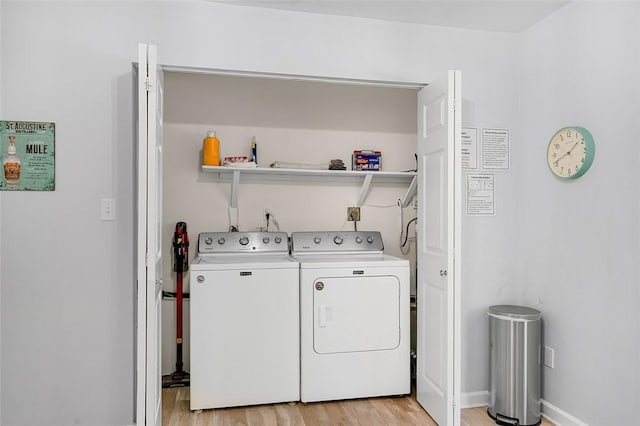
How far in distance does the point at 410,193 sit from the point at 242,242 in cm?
142

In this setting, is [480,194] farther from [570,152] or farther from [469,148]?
[570,152]

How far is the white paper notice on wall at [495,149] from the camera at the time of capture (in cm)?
290

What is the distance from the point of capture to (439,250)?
8.51ft

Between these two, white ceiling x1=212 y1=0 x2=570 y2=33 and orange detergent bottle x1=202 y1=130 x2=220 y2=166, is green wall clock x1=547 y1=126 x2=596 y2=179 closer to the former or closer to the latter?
white ceiling x1=212 y1=0 x2=570 y2=33

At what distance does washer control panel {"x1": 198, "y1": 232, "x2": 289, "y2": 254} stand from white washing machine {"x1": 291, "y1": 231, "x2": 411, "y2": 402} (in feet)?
1.57

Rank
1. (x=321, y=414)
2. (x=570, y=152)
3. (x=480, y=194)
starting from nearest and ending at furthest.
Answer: (x=570, y=152) < (x=321, y=414) < (x=480, y=194)

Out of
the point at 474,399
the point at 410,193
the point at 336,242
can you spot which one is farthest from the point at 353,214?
the point at 474,399

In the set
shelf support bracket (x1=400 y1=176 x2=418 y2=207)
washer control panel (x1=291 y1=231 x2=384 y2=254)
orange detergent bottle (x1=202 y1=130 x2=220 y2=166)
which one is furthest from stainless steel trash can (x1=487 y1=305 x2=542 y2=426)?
orange detergent bottle (x1=202 y1=130 x2=220 y2=166)

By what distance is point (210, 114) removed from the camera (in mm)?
3498

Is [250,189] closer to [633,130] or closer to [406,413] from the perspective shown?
[406,413]

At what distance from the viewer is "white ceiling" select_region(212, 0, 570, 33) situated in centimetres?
253

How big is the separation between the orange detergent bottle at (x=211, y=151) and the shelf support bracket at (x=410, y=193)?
1.53 metres

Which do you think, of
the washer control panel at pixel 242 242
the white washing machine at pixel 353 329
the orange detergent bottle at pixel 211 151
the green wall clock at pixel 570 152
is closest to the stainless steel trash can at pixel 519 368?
the white washing machine at pixel 353 329

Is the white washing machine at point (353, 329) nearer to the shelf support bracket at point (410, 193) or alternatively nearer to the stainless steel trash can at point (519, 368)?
the stainless steel trash can at point (519, 368)
